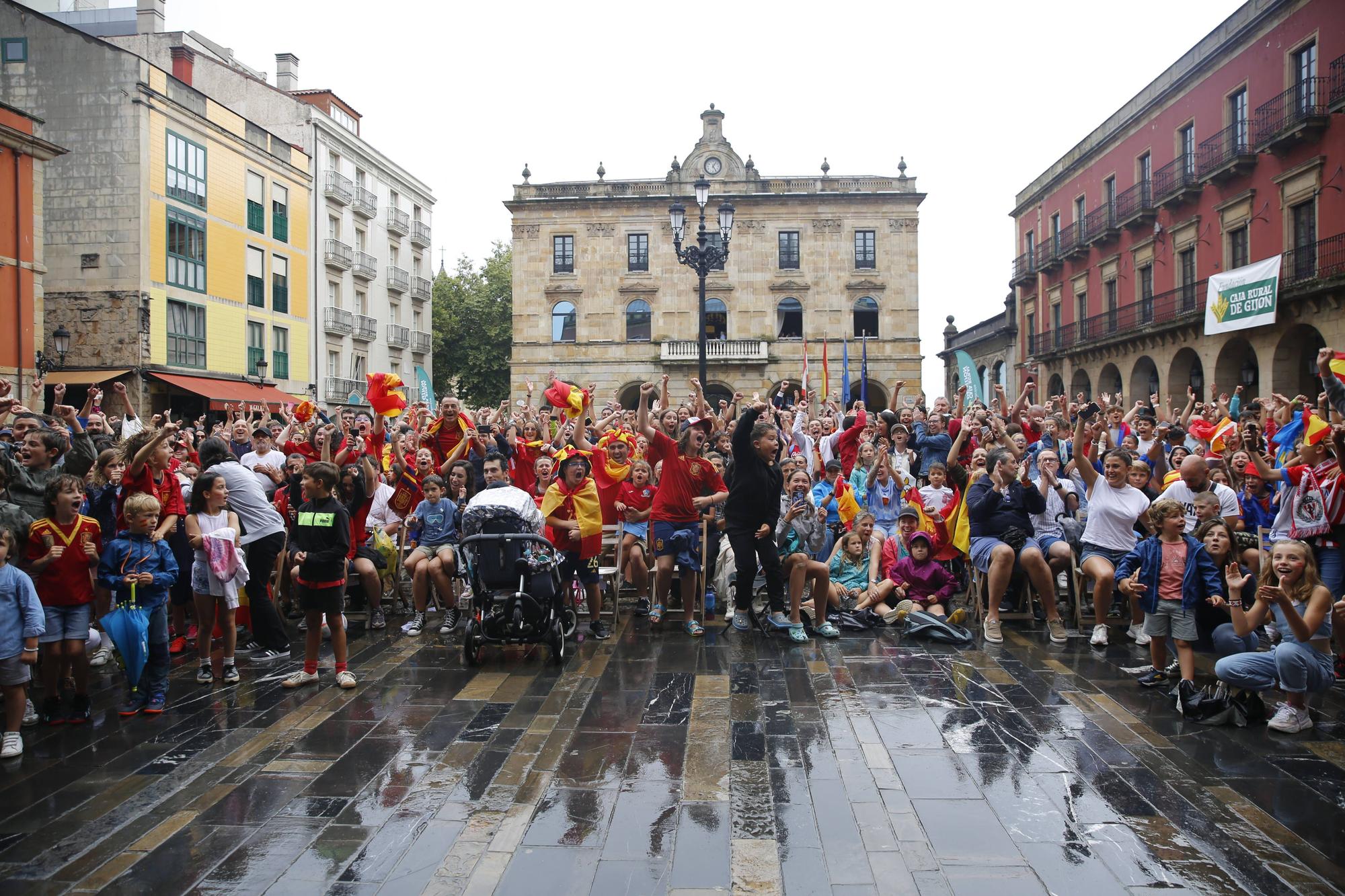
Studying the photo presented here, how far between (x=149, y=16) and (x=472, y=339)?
68.2 ft

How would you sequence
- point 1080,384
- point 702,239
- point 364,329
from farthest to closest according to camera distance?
point 364,329, point 1080,384, point 702,239

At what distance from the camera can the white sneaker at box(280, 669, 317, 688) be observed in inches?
248

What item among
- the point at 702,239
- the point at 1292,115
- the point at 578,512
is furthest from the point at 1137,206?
the point at 578,512

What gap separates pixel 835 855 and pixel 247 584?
5412mm

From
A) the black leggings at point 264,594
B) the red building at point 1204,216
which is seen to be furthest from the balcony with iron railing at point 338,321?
the black leggings at point 264,594

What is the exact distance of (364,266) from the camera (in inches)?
1480

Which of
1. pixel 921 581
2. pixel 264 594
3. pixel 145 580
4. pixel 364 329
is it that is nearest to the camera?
pixel 145 580

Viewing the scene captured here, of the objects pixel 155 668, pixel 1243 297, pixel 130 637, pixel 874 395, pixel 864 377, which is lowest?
pixel 155 668

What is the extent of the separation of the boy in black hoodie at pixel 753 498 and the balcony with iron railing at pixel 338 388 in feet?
97.8

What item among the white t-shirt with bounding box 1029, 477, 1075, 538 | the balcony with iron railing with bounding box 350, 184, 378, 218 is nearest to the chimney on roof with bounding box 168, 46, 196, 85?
the balcony with iron railing with bounding box 350, 184, 378, 218

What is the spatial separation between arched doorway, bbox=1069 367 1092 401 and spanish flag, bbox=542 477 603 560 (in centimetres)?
2743

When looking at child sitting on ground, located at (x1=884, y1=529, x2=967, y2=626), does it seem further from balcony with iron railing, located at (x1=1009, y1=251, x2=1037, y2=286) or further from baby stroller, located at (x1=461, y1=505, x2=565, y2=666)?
balcony with iron railing, located at (x1=1009, y1=251, x2=1037, y2=286)

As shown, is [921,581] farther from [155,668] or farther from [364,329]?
[364,329]

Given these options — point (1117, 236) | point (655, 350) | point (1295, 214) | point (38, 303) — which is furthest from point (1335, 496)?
point (655, 350)
